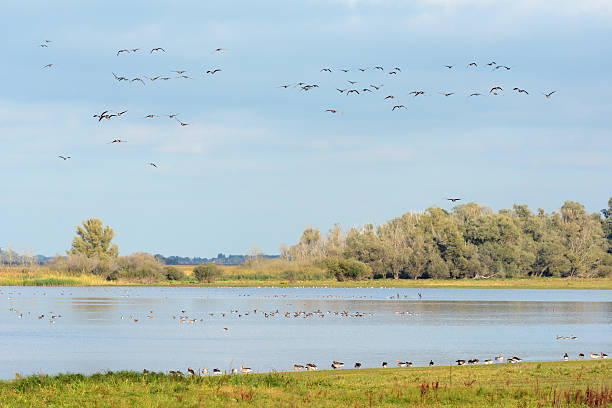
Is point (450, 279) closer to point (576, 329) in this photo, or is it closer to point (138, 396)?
point (576, 329)

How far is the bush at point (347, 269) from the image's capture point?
136 meters

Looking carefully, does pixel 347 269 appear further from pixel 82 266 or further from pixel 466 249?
pixel 82 266

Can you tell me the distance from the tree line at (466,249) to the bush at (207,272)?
1763cm

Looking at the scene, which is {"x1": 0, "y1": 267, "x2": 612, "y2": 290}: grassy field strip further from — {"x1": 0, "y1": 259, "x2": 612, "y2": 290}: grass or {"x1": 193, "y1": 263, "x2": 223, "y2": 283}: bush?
{"x1": 193, "y1": 263, "x2": 223, "y2": 283}: bush

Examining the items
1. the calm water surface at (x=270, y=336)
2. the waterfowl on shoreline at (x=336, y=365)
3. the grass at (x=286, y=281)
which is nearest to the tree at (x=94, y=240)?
the grass at (x=286, y=281)

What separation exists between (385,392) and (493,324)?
119ft

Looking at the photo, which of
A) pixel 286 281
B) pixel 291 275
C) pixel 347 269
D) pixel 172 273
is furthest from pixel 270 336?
pixel 172 273

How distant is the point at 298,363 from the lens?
33.8 m

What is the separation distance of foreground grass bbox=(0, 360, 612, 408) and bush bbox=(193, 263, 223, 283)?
110 m

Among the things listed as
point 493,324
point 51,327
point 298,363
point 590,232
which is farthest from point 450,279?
point 298,363

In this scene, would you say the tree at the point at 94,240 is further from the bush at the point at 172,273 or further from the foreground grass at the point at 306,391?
the foreground grass at the point at 306,391

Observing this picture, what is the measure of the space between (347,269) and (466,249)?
21.4m

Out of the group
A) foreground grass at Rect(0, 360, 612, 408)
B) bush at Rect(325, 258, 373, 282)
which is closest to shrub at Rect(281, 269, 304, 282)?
bush at Rect(325, 258, 373, 282)

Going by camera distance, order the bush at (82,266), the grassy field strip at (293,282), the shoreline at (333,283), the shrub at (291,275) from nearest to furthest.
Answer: the shoreline at (333,283), the grassy field strip at (293,282), the bush at (82,266), the shrub at (291,275)
